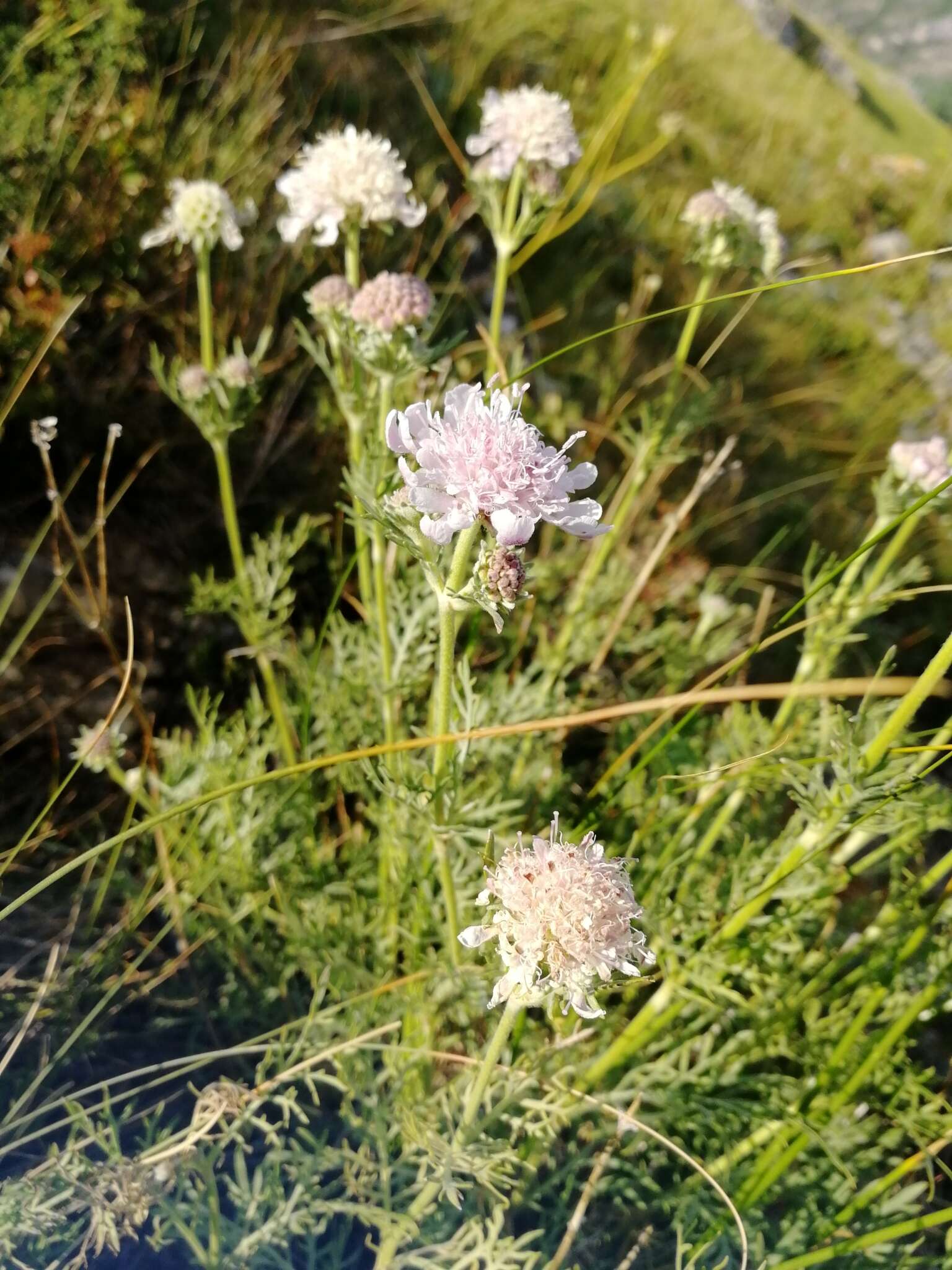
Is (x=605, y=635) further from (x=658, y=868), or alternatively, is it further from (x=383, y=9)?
(x=383, y=9)

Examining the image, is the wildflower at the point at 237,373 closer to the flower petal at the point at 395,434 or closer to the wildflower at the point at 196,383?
the wildflower at the point at 196,383

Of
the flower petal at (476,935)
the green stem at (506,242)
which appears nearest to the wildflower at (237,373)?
the green stem at (506,242)

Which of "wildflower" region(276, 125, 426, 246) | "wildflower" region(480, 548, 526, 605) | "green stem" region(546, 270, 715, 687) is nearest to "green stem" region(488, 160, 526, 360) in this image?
"wildflower" region(276, 125, 426, 246)

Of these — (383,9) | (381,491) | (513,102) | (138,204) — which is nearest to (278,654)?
(381,491)

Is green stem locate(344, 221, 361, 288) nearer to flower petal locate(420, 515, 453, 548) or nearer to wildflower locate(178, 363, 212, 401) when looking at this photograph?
wildflower locate(178, 363, 212, 401)

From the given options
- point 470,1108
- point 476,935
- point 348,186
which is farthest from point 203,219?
point 470,1108
